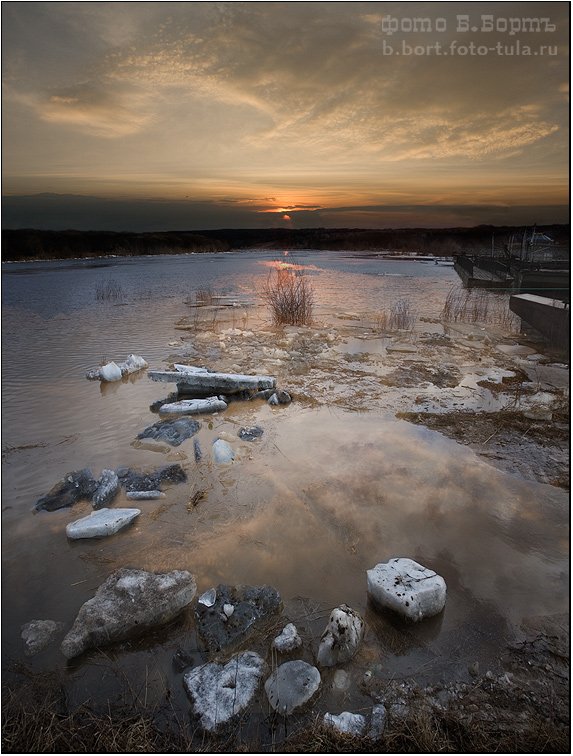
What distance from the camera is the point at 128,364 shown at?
7.18 metres

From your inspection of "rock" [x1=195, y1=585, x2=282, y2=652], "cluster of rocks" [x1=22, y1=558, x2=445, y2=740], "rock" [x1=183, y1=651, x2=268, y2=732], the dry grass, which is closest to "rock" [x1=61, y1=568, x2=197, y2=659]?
"cluster of rocks" [x1=22, y1=558, x2=445, y2=740]

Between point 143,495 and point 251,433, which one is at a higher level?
point 251,433

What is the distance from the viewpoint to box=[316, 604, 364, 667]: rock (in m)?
2.19

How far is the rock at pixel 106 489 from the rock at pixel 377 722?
8.69 feet

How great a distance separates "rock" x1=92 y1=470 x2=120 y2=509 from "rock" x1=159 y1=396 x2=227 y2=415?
1.61 meters

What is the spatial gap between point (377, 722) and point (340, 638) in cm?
40

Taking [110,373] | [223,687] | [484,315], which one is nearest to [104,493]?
[223,687]

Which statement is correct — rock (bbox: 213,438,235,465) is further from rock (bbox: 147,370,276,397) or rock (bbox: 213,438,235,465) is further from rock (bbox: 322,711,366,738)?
rock (bbox: 322,711,366,738)

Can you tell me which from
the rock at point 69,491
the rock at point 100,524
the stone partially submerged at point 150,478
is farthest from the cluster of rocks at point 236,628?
the rock at point 69,491

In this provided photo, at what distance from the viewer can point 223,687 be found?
2.03 m

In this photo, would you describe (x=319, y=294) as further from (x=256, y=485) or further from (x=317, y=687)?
(x=317, y=687)

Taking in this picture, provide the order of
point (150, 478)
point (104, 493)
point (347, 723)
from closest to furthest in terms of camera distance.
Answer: point (347, 723) < point (104, 493) < point (150, 478)

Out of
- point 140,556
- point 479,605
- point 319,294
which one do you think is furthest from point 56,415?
point 319,294

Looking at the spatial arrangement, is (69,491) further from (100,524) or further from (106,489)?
(100,524)
